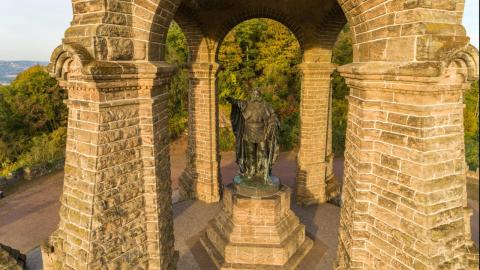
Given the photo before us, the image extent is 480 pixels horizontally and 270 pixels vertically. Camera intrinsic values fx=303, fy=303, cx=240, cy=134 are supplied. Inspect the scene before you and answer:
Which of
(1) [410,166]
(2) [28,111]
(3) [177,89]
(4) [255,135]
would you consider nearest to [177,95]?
(3) [177,89]

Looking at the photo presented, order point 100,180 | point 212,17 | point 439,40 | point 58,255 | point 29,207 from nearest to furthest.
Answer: point 439,40
point 100,180
point 58,255
point 212,17
point 29,207

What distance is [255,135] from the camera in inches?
264

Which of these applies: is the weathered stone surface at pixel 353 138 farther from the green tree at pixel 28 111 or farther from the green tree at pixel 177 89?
the green tree at pixel 28 111

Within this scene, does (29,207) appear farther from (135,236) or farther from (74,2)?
(74,2)

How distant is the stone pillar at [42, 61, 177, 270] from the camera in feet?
12.4

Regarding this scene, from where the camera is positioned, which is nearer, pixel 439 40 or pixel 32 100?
pixel 439 40

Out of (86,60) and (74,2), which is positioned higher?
(74,2)

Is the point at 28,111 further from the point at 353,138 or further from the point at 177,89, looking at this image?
the point at 353,138

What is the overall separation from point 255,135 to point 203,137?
3161 mm

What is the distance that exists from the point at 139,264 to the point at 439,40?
475cm

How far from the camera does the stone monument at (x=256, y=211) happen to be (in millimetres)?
6465

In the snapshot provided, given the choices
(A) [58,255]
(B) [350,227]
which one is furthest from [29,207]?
(B) [350,227]

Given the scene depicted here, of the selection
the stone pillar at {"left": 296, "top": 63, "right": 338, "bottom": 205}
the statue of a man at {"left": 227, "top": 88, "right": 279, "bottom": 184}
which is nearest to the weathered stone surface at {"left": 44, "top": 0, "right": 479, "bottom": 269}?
the statue of a man at {"left": 227, "top": 88, "right": 279, "bottom": 184}

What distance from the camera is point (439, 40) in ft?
10.2
